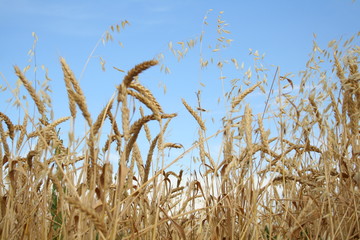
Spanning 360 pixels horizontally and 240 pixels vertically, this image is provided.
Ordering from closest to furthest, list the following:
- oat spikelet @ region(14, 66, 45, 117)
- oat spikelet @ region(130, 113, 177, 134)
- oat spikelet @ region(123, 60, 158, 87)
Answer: oat spikelet @ region(123, 60, 158, 87), oat spikelet @ region(130, 113, 177, 134), oat spikelet @ region(14, 66, 45, 117)

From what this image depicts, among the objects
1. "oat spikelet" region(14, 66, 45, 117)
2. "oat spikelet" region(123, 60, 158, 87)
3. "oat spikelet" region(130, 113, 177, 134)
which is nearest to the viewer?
"oat spikelet" region(123, 60, 158, 87)

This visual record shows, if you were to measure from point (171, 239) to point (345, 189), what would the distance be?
0.83m

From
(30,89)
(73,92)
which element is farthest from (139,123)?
(30,89)

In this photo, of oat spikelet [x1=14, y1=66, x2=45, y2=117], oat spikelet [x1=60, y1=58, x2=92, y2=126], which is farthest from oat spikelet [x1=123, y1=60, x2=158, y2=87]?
oat spikelet [x1=14, y1=66, x2=45, y2=117]

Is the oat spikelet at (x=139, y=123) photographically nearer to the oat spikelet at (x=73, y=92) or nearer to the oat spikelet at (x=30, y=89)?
the oat spikelet at (x=73, y=92)

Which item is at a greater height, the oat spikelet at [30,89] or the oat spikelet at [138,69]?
the oat spikelet at [30,89]

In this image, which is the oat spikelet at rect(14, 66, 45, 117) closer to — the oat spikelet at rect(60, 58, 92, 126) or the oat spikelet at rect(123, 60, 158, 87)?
the oat spikelet at rect(60, 58, 92, 126)

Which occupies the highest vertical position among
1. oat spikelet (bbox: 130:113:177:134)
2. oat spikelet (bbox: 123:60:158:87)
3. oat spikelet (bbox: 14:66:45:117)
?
oat spikelet (bbox: 14:66:45:117)

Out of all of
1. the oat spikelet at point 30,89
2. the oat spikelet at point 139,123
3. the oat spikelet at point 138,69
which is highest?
the oat spikelet at point 30,89

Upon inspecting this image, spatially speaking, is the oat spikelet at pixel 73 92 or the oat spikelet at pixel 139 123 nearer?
the oat spikelet at pixel 73 92

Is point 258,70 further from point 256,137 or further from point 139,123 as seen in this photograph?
point 139,123

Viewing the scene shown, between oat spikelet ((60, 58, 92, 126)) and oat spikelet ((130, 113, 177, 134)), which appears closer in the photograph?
oat spikelet ((60, 58, 92, 126))

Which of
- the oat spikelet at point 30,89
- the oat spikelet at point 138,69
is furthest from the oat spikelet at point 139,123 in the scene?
the oat spikelet at point 30,89

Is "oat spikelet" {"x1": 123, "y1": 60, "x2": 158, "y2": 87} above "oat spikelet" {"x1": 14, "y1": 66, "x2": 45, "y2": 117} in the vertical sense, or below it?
below
